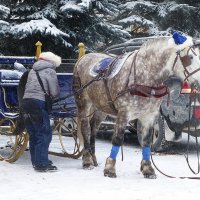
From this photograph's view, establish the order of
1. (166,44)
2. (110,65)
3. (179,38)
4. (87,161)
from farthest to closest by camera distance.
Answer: (87,161) → (110,65) → (166,44) → (179,38)

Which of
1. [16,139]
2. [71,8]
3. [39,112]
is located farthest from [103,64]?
[71,8]

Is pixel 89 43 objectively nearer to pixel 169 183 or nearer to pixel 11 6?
pixel 11 6

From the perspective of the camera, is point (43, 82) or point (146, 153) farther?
point (43, 82)

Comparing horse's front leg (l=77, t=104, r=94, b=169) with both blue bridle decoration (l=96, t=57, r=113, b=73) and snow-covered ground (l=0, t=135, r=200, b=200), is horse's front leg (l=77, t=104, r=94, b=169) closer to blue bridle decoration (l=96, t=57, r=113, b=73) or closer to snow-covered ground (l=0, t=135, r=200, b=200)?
snow-covered ground (l=0, t=135, r=200, b=200)

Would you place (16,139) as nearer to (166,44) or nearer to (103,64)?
(103,64)

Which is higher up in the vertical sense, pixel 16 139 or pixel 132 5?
pixel 132 5

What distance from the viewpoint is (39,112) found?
8.35 meters

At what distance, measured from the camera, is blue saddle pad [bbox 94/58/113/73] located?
27.8 feet

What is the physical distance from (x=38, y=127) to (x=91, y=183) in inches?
58.3

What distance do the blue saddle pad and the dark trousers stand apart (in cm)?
98

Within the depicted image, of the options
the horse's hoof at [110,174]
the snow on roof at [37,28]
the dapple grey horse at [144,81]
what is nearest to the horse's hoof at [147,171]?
the dapple grey horse at [144,81]

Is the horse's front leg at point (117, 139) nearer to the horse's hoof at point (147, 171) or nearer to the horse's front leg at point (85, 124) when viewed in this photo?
the horse's hoof at point (147, 171)

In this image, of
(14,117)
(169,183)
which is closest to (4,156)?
(14,117)

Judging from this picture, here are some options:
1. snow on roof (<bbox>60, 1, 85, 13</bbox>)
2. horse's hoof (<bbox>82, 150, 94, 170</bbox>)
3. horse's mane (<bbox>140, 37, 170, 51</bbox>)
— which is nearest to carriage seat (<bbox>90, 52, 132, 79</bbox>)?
horse's mane (<bbox>140, 37, 170, 51</bbox>)
